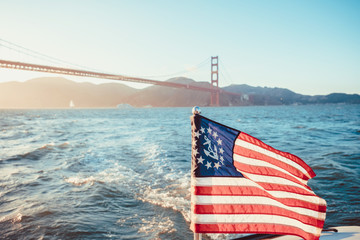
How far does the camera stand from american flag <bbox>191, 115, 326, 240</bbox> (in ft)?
7.09

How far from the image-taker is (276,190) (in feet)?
7.98

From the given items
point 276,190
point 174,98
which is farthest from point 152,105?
point 276,190

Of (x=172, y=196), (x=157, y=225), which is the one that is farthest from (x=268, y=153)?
(x=172, y=196)

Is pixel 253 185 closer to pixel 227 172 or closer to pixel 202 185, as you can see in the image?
pixel 227 172

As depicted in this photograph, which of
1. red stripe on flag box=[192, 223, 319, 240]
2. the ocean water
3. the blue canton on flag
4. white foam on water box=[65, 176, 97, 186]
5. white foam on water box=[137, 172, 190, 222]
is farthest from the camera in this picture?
white foam on water box=[65, 176, 97, 186]

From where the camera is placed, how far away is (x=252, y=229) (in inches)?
87.5

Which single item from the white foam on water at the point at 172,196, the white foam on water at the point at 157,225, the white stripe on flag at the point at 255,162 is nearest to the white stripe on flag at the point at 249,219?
the white stripe on flag at the point at 255,162

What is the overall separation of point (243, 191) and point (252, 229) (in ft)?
1.22

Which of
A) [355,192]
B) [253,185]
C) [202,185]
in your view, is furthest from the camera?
[355,192]

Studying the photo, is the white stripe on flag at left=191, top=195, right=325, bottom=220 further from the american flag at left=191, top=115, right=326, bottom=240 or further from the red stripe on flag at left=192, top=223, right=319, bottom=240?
the red stripe on flag at left=192, top=223, right=319, bottom=240

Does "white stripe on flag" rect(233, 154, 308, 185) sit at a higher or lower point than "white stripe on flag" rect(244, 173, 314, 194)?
higher

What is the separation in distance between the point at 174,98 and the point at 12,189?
145 metres

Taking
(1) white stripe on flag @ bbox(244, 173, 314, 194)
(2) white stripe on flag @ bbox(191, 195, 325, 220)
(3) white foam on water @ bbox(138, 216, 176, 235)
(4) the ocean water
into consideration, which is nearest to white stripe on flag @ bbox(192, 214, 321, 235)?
(2) white stripe on flag @ bbox(191, 195, 325, 220)

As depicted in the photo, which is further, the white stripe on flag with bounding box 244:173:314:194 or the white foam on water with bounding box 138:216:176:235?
the white foam on water with bounding box 138:216:176:235
